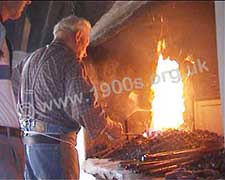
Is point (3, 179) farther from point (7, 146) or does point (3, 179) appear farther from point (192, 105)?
point (192, 105)

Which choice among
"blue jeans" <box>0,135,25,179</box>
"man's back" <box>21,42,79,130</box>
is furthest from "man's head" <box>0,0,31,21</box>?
"blue jeans" <box>0,135,25,179</box>

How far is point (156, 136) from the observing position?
2492 mm

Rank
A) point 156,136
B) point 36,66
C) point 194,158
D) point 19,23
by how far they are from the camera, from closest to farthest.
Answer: point 194,158, point 36,66, point 156,136, point 19,23

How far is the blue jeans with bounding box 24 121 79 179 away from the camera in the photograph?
2148 millimetres

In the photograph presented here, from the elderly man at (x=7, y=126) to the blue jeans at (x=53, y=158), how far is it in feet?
1.19

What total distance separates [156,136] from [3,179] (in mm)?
1074

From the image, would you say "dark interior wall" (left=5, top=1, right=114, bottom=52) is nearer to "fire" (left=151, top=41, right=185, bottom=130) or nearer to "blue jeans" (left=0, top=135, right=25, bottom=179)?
"fire" (left=151, top=41, right=185, bottom=130)

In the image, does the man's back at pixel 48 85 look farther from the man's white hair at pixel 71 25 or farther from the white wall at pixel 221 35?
the white wall at pixel 221 35

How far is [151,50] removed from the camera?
3037mm

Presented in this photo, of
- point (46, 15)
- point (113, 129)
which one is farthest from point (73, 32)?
point (46, 15)

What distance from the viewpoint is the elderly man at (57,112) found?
2090 millimetres

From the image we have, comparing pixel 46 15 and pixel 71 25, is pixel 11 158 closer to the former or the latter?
pixel 71 25

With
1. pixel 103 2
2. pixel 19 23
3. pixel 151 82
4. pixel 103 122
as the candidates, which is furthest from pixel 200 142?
pixel 19 23

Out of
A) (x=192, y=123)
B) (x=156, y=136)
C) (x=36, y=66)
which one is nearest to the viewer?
(x=36, y=66)
